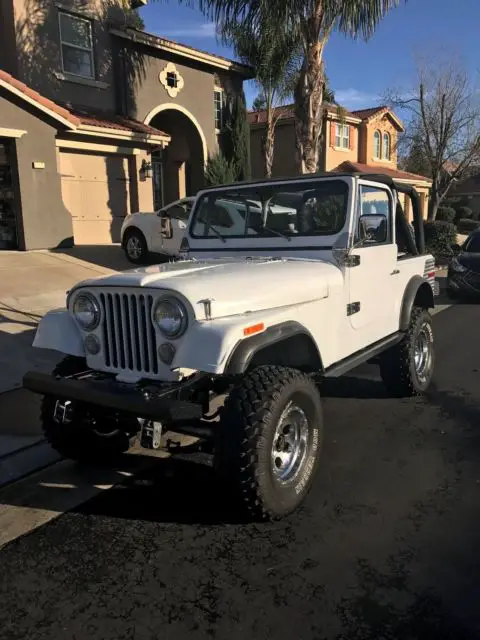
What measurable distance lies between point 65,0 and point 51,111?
4.16m

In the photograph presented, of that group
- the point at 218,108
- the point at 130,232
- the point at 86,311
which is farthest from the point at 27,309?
the point at 218,108

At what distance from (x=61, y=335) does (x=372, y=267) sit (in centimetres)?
245

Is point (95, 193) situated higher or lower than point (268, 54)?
lower

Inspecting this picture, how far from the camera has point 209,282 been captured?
3271mm

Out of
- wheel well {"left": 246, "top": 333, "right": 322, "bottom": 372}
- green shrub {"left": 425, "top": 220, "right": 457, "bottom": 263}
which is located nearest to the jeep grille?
wheel well {"left": 246, "top": 333, "right": 322, "bottom": 372}

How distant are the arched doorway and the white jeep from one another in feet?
45.1

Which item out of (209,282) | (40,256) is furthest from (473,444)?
(40,256)

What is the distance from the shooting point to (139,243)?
11.9m

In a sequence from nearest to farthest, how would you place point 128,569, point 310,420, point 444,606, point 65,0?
point 444,606
point 128,569
point 310,420
point 65,0

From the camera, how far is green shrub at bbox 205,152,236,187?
56.7 feet

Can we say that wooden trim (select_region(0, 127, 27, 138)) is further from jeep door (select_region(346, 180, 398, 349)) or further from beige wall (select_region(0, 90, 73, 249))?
jeep door (select_region(346, 180, 398, 349))

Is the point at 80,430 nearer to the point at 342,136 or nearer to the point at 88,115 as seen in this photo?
the point at 88,115

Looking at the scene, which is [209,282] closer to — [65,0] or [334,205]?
[334,205]

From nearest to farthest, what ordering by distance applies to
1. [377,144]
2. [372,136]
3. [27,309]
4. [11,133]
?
[27,309], [11,133], [372,136], [377,144]
